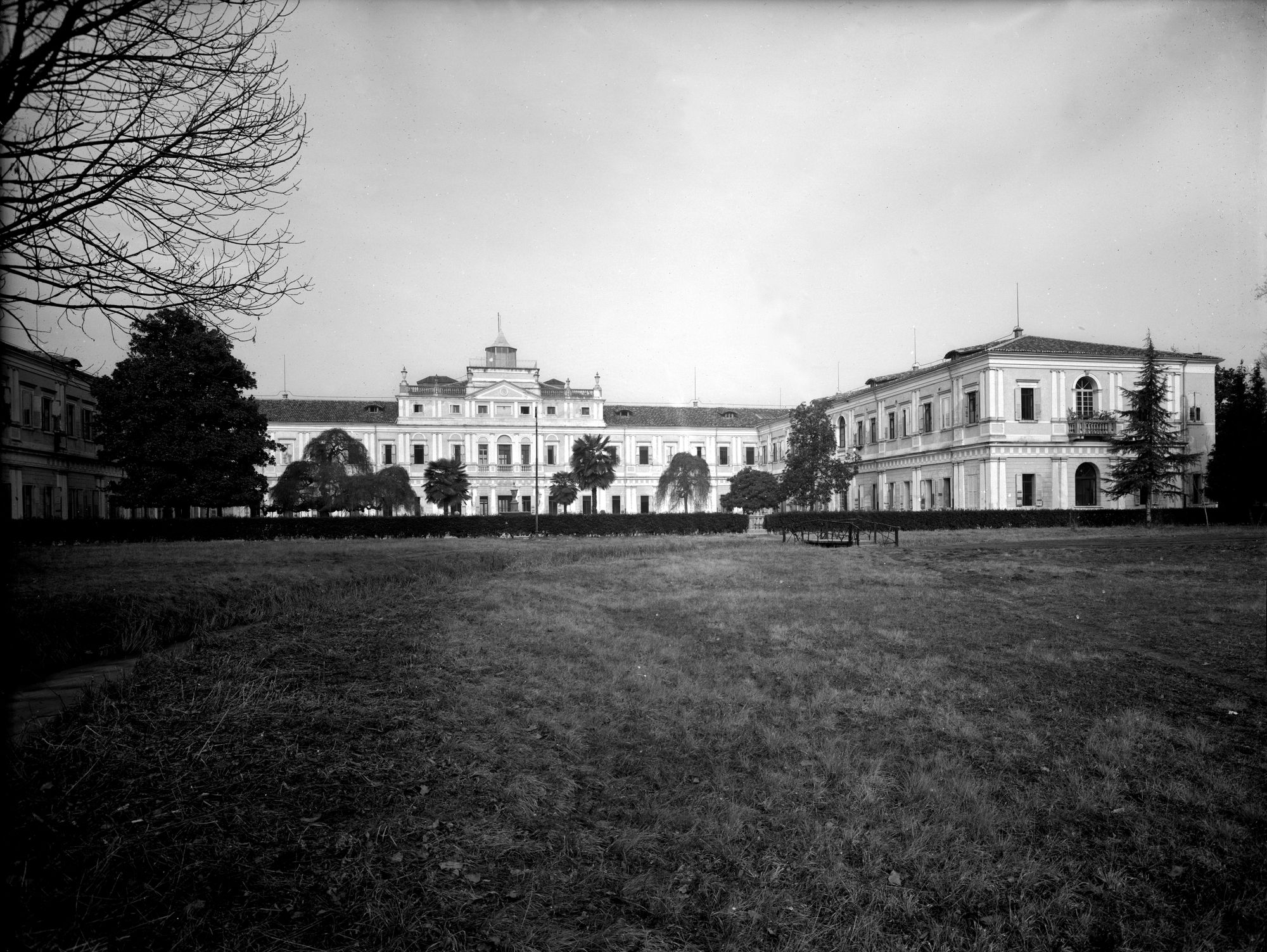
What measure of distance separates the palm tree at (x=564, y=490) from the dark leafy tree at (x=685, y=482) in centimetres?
783

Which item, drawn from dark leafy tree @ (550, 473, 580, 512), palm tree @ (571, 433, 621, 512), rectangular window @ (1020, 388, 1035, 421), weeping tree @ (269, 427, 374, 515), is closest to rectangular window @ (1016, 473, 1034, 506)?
rectangular window @ (1020, 388, 1035, 421)

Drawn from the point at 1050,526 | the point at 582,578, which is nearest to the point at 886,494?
the point at 1050,526

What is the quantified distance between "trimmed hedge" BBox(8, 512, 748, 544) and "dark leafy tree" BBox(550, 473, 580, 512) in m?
12.1

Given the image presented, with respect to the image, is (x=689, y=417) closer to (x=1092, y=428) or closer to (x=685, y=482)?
(x=685, y=482)

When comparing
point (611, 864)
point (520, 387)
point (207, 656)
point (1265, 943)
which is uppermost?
point (520, 387)

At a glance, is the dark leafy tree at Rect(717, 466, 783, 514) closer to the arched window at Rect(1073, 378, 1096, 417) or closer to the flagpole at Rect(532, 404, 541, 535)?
the flagpole at Rect(532, 404, 541, 535)

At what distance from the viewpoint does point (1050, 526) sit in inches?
1196

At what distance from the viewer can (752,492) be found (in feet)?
153

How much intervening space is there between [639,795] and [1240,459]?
3884 centimetres

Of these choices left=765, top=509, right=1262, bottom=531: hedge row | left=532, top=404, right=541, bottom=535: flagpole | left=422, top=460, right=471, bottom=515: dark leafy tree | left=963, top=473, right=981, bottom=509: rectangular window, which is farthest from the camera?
left=532, top=404, right=541, bottom=535: flagpole

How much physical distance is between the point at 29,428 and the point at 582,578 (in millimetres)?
30760

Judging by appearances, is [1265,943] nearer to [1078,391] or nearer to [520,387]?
[1078,391]

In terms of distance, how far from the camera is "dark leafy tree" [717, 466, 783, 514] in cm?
4519

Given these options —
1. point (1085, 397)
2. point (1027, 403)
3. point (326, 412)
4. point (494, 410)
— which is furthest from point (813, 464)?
point (326, 412)
